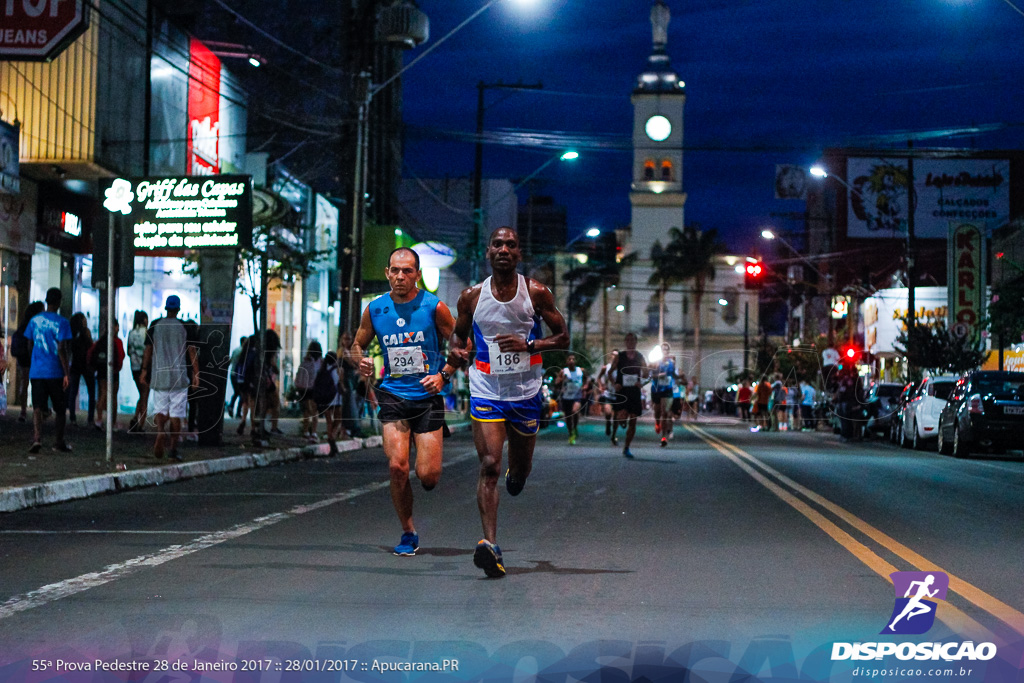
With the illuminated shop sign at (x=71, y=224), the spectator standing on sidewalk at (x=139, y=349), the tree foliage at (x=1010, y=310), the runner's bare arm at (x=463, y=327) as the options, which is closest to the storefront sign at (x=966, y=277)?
the tree foliage at (x=1010, y=310)

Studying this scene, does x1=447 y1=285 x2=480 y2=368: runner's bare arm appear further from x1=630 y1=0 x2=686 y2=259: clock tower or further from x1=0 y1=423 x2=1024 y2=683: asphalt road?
x1=630 y1=0 x2=686 y2=259: clock tower

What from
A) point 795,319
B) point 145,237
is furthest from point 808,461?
point 795,319

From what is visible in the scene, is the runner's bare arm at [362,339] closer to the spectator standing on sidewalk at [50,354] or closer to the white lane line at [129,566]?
the white lane line at [129,566]

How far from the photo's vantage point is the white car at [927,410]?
27.3 m

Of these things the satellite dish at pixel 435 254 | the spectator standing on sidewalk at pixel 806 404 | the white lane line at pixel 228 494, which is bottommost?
the spectator standing on sidewalk at pixel 806 404

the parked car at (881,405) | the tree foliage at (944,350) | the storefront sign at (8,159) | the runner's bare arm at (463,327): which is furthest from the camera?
the tree foliage at (944,350)

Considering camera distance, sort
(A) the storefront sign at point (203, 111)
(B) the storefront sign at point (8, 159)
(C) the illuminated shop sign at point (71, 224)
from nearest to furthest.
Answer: (B) the storefront sign at point (8, 159) → (C) the illuminated shop sign at point (71, 224) → (A) the storefront sign at point (203, 111)

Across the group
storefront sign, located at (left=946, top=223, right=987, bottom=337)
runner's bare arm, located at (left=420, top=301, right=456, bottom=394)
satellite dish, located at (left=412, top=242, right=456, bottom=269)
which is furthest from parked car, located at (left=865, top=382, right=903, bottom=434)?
runner's bare arm, located at (left=420, top=301, right=456, bottom=394)

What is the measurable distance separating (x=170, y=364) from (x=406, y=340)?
7.31 meters

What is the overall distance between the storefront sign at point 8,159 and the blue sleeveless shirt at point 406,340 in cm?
1526

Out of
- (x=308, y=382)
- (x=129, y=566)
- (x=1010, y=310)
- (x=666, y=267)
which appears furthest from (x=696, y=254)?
(x=129, y=566)

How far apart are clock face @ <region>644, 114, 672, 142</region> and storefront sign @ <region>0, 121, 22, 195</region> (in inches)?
3100

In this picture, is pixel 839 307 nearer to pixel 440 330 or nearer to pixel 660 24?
A: pixel 660 24

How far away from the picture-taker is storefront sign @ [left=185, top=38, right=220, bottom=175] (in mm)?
30688
